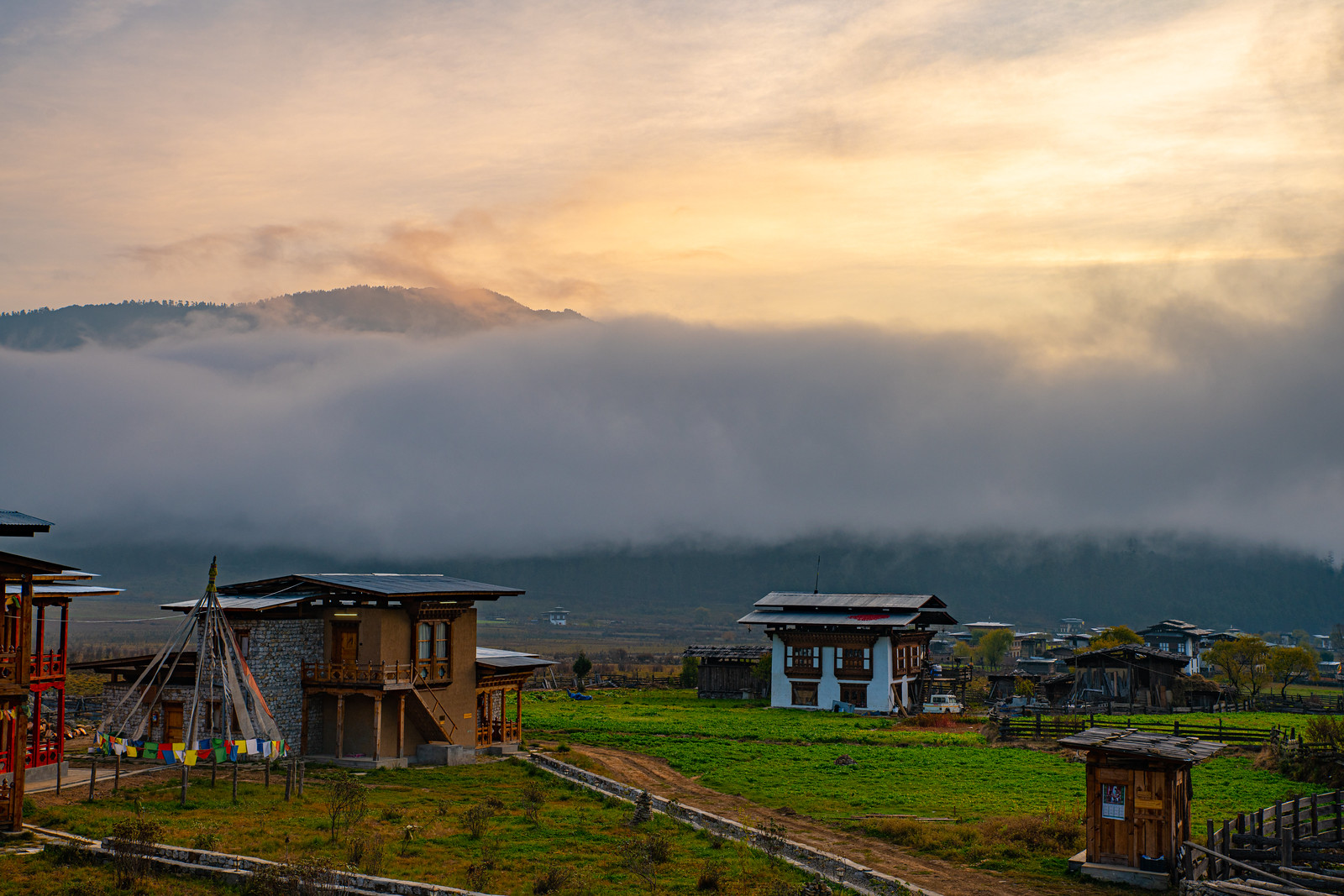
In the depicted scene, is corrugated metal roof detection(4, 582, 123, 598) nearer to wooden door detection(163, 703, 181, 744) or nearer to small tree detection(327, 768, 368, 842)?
wooden door detection(163, 703, 181, 744)

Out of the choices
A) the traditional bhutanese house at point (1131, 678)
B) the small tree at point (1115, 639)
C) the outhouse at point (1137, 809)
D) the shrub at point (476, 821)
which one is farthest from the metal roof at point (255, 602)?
the small tree at point (1115, 639)

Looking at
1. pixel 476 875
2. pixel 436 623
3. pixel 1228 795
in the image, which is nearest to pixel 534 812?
pixel 476 875

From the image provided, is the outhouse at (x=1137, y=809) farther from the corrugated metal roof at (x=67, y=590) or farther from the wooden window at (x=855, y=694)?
the wooden window at (x=855, y=694)

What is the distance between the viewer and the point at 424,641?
1886 inches

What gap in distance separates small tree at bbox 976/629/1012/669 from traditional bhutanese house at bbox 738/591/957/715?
7435 cm

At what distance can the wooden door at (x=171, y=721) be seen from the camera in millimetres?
42394

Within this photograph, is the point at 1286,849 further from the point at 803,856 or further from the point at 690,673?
the point at 690,673

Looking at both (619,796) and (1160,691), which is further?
(1160,691)

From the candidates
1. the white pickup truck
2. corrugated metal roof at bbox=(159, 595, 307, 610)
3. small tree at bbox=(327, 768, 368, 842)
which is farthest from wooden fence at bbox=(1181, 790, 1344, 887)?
the white pickup truck

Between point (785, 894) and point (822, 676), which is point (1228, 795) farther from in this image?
point (822, 676)

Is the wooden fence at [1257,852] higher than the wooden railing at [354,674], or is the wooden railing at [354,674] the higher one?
the wooden railing at [354,674]

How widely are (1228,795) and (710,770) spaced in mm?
18949

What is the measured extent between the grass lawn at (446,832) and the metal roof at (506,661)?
9.73 metres

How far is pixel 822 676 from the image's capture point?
8306cm
